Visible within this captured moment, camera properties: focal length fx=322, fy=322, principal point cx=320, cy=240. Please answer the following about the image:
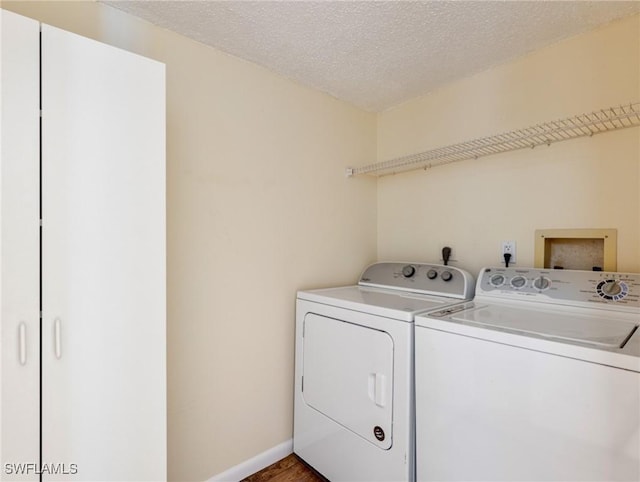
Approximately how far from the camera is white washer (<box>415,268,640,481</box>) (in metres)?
0.88

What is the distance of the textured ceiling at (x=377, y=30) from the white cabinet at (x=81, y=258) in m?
0.55

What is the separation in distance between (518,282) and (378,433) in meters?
0.98

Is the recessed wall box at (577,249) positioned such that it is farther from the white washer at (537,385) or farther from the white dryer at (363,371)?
the white dryer at (363,371)

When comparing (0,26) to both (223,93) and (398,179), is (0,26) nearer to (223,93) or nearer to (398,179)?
(223,93)

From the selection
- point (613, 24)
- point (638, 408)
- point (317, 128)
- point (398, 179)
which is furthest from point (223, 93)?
point (638, 408)

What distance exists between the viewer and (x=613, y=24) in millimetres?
1464

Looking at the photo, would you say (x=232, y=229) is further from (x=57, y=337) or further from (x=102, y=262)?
(x=57, y=337)

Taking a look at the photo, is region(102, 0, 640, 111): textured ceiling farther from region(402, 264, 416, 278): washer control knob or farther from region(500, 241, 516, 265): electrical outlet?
region(402, 264, 416, 278): washer control knob

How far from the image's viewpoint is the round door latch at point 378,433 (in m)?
1.42

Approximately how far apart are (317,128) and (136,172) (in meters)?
1.31

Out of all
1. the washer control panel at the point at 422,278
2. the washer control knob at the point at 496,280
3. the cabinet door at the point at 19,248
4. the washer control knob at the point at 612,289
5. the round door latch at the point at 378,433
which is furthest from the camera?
the washer control panel at the point at 422,278

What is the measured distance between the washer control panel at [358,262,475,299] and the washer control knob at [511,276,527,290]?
0.69ft

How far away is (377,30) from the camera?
1518 mm

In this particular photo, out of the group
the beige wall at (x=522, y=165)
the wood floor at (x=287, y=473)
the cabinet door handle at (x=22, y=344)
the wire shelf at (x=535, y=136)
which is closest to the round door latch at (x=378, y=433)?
the wood floor at (x=287, y=473)
